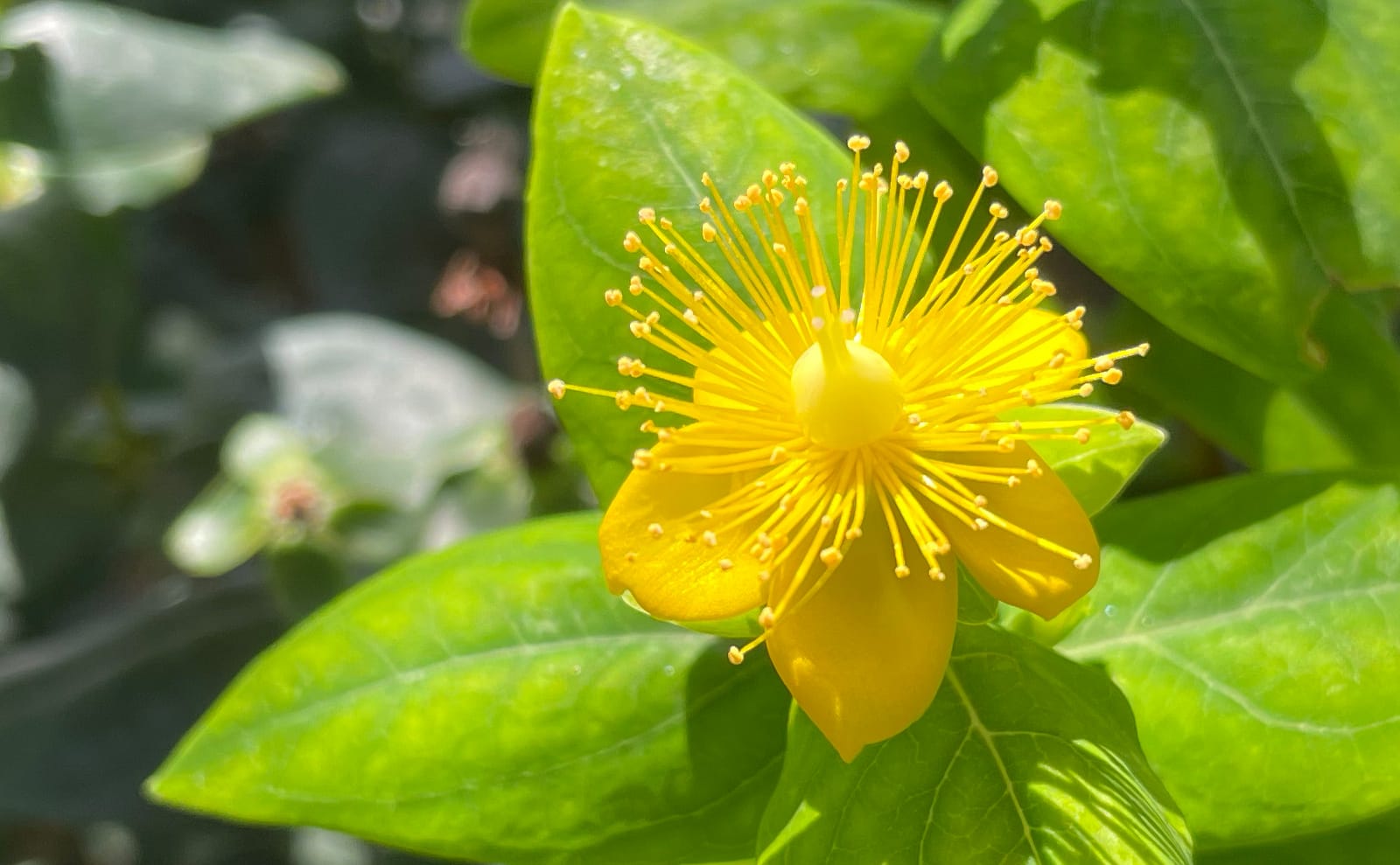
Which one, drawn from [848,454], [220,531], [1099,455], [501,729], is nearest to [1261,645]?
[1099,455]

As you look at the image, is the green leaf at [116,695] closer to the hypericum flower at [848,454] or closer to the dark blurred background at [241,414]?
the dark blurred background at [241,414]

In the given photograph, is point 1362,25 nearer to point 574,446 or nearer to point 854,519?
point 854,519

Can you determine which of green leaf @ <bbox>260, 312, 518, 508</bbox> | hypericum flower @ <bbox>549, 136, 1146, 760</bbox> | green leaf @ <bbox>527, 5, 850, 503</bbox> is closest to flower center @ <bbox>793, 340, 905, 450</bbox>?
hypericum flower @ <bbox>549, 136, 1146, 760</bbox>

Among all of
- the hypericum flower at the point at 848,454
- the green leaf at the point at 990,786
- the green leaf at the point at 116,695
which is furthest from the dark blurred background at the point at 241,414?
the green leaf at the point at 990,786

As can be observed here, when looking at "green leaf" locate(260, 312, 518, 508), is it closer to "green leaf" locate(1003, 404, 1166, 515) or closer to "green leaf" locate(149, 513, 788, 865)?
"green leaf" locate(149, 513, 788, 865)

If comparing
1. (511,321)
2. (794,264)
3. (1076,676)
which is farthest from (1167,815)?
(511,321)

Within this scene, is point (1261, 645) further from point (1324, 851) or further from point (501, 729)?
point (501, 729)

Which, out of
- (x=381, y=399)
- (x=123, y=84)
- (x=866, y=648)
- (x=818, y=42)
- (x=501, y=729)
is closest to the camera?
(x=866, y=648)
